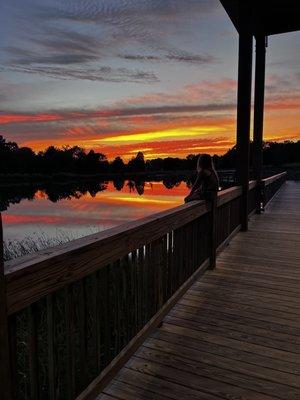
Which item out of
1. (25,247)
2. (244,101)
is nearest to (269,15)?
(244,101)

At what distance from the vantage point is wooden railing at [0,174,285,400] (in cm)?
153

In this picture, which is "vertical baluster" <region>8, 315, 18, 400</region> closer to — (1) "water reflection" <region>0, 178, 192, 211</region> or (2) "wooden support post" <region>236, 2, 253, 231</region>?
(2) "wooden support post" <region>236, 2, 253, 231</region>

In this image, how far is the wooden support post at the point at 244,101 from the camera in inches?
263

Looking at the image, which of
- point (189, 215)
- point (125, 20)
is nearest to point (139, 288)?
point (189, 215)

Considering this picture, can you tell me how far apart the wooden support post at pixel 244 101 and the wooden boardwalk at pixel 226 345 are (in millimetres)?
2631

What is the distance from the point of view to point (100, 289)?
2.26m

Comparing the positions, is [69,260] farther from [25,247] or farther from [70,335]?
[25,247]

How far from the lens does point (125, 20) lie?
9.80m

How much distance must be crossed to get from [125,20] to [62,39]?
1.95m

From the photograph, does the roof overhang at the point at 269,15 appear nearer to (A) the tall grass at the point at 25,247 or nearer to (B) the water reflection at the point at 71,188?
(A) the tall grass at the point at 25,247

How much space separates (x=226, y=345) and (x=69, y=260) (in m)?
1.69

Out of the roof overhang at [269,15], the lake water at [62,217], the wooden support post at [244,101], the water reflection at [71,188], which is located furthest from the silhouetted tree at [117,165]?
the wooden support post at [244,101]

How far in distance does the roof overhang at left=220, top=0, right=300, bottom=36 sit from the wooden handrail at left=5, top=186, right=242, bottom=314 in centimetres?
581

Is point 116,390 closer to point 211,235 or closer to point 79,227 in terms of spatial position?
point 211,235
